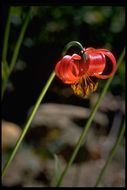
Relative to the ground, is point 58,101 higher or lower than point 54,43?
lower

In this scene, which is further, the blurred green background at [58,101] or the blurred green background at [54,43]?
the blurred green background at [54,43]

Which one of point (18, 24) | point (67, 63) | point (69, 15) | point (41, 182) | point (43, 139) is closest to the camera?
point (67, 63)

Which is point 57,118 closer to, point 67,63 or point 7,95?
point 7,95

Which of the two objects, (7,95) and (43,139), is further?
(7,95)

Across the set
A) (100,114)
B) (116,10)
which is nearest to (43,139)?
(100,114)

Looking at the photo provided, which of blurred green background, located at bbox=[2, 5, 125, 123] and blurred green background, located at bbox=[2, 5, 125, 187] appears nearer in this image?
blurred green background, located at bbox=[2, 5, 125, 187]

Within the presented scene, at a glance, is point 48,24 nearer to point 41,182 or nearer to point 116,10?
point 116,10

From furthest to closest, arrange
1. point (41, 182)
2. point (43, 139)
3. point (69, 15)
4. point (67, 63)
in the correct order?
point (69, 15), point (43, 139), point (41, 182), point (67, 63)

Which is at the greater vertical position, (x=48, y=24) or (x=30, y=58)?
(x=48, y=24)

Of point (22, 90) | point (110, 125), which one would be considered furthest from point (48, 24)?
point (110, 125)

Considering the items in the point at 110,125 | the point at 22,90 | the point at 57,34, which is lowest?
the point at 110,125
